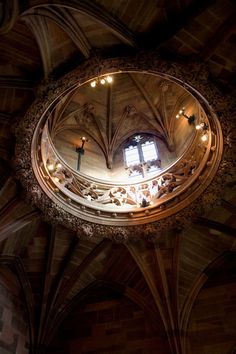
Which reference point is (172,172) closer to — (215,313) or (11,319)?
(215,313)

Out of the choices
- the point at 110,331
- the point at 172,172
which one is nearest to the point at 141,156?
the point at 172,172

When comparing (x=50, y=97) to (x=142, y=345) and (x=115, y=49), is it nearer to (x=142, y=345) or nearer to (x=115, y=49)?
(x=115, y=49)

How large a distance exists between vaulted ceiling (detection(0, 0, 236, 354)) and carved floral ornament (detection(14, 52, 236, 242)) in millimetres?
267

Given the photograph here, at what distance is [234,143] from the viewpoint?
365 inches

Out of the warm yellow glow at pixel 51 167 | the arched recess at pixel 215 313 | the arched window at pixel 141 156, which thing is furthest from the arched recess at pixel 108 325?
the warm yellow glow at pixel 51 167

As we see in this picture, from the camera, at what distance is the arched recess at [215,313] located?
9.99 m

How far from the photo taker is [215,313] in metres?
10.6

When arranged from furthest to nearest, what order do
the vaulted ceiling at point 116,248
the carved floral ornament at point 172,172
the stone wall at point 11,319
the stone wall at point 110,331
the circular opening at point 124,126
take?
the circular opening at point 124,126 < the stone wall at point 110,331 < the stone wall at point 11,319 < the carved floral ornament at point 172,172 < the vaulted ceiling at point 116,248

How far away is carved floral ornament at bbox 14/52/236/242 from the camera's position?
8.72 metres

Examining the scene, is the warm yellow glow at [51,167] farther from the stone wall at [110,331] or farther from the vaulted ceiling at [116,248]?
the stone wall at [110,331]

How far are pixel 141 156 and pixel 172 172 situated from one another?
2488 mm

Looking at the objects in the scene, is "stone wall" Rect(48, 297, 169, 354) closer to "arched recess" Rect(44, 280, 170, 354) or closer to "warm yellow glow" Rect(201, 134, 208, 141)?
"arched recess" Rect(44, 280, 170, 354)

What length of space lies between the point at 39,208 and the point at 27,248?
1.96 metres

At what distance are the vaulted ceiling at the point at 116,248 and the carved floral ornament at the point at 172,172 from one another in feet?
0.88
